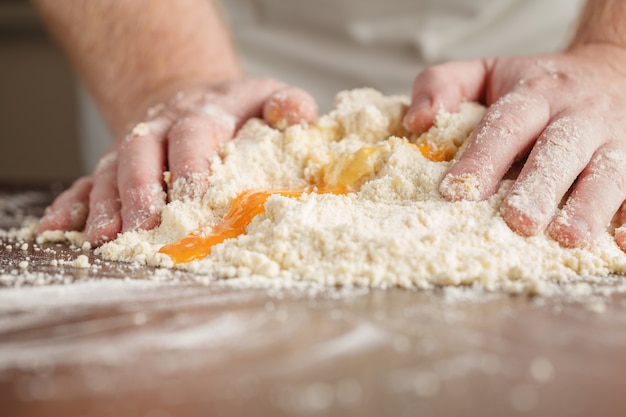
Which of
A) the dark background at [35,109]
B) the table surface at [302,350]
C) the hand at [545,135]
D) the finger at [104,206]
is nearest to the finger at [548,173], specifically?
the hand at [545,135]

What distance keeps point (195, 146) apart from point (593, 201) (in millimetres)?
599

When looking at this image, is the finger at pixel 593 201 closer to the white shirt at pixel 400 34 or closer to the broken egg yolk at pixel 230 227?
the broken egg yolk at pixel 230 227

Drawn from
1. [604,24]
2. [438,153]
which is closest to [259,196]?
[438,153]

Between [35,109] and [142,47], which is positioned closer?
[142,47]

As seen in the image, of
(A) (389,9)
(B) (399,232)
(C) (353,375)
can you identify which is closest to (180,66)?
(A) (389,9)

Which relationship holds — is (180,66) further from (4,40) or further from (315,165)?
(4,40)

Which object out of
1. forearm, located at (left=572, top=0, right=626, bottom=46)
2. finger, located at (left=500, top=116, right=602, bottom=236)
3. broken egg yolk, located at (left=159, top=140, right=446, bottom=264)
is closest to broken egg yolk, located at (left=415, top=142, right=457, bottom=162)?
broken egg yolk, located at (left=159, top=140, right=446, bottom=264)

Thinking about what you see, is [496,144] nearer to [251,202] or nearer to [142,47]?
[251,202]

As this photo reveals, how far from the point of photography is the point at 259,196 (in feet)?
2.95

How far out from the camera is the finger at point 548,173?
79cm

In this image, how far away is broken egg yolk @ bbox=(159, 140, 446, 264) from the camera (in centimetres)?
84

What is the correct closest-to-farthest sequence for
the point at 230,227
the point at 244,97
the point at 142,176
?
the point at 230,227 < the point at 142,176 < the point at 244,97

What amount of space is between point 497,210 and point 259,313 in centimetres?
38

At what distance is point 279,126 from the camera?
3.49 ft
